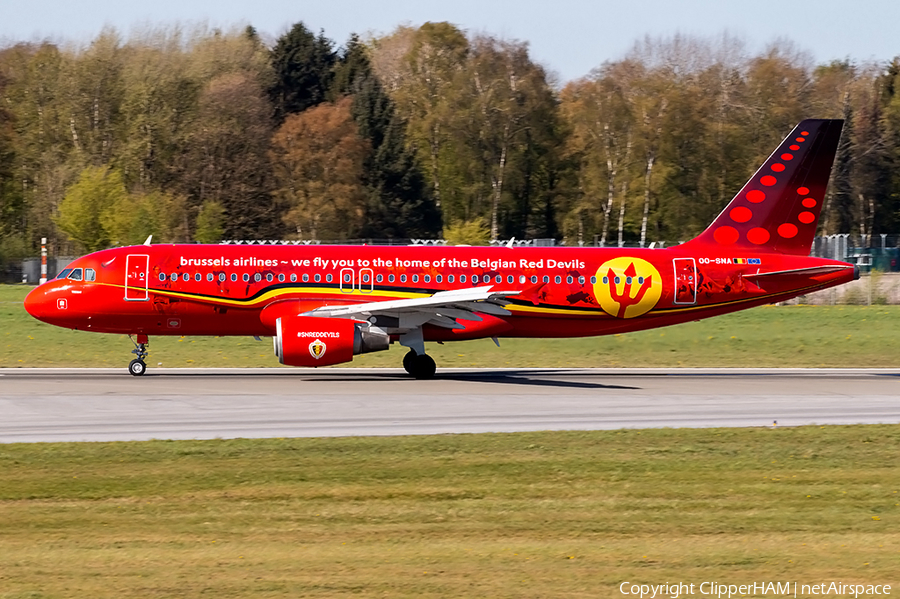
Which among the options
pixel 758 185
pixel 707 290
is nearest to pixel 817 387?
pixel 707 290

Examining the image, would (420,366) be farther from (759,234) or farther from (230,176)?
(230,176)

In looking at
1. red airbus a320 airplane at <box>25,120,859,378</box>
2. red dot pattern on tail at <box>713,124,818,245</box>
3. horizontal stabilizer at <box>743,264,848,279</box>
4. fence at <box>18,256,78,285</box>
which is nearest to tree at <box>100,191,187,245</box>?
fence at <box>18,256,78,285</box>

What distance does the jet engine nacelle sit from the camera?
27797mm

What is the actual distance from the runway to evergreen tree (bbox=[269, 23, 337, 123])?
228 ft

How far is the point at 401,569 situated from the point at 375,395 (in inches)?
596

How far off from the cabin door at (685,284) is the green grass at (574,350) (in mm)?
4704

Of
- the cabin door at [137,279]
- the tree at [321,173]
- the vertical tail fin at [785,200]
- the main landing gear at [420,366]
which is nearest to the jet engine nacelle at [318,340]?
the main landing gear at [420,366]

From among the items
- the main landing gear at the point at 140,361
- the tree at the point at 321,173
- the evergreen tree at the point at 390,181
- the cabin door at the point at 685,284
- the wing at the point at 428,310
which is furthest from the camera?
the evergreen tree at the point at 390,181

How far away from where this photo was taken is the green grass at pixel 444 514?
34.2 feet

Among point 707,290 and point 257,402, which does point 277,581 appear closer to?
point 257,402

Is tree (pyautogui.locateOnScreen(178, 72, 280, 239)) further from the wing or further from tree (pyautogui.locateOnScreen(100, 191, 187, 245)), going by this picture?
→ the wing

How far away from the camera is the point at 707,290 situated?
31500 mm

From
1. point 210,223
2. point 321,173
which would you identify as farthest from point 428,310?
point 321,173

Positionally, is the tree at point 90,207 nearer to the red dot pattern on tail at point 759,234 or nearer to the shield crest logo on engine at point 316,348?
the shield crest logo on engine at point 316,348
